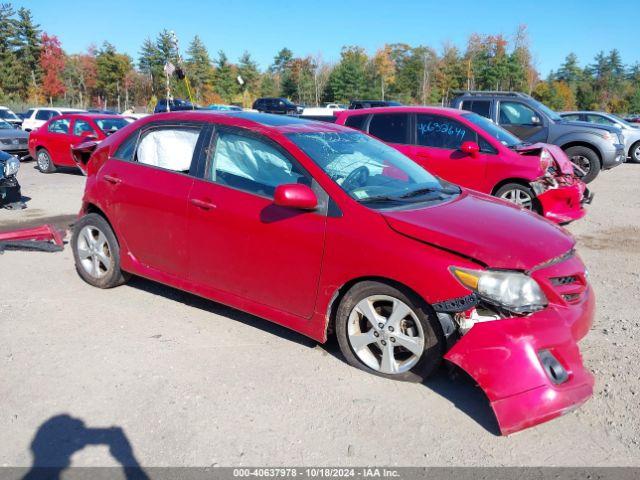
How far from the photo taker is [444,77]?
65.2 m

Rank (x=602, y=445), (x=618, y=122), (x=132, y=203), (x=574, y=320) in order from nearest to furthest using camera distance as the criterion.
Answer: (x=602, y=445) → (x=574, y=320) → (x=132, y=203) → (x=618, y=122)

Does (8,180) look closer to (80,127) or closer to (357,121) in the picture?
(357,121)

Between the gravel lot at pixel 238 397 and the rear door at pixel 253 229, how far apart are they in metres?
0.45

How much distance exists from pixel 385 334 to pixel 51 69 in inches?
2757

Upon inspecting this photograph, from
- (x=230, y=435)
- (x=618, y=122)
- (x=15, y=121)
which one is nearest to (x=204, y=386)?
(x=230, y=435)

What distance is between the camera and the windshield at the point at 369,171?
387 cm

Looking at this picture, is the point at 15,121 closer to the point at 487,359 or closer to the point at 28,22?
the point at 487,359

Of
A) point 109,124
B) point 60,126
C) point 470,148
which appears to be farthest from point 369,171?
point 60,126

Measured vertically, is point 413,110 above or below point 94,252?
above

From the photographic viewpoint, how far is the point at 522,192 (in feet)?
26.3

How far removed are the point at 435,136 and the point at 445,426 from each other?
616 centimetres

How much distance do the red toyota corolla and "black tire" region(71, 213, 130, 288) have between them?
3cm

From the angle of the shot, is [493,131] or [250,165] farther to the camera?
[493,131]

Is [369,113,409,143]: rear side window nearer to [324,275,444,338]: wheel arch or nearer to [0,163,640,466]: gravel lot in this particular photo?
[0,163,640,466]: gravel lot
